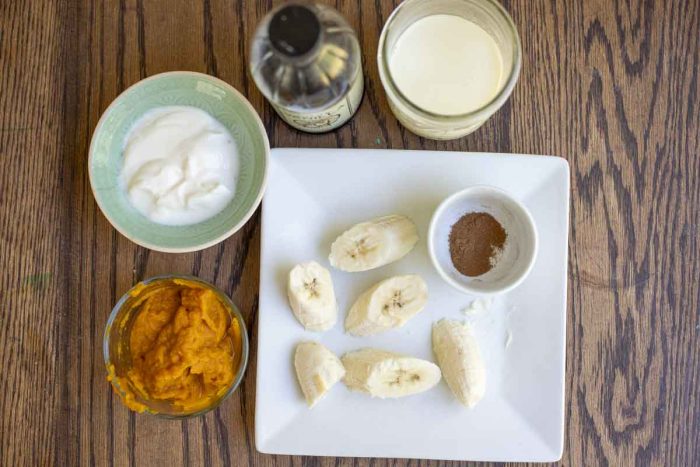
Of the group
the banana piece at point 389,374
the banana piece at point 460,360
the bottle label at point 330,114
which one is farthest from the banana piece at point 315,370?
the bottle label at point 330,114

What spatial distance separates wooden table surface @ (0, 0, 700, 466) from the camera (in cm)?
→ 90

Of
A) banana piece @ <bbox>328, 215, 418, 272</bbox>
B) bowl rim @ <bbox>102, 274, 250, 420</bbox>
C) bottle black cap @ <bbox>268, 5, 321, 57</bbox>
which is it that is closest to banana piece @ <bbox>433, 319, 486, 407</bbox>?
banana piece @ <bbox>328, 215, 418, 272</bbox>

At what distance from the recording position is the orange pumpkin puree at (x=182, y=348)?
0.83m

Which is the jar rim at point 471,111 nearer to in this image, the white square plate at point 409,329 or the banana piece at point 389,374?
the white square plate at point 409,329

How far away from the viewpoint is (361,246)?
0.84m

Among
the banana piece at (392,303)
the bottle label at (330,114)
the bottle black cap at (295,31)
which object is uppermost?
the bottle black cap at (295,31)

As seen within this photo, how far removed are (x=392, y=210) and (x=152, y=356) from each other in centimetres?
36

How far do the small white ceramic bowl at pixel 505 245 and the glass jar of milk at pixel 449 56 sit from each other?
93mm

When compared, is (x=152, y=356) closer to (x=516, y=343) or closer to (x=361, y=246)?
(x=361, y=246)

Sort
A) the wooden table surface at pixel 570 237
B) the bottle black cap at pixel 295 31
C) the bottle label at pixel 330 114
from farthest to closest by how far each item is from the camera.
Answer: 1. the wooden table surface at pixel 570 237
2. the bottle label at pixel 330 114
3. the bottle black cap at pixel 295 31

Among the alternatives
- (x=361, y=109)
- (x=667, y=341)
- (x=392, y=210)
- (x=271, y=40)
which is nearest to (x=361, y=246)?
(x=392, y=210)

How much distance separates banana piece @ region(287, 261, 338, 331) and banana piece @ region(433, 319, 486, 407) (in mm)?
144

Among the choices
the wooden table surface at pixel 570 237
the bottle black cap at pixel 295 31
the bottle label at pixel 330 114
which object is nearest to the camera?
the bottle black cap at pixel 295 31

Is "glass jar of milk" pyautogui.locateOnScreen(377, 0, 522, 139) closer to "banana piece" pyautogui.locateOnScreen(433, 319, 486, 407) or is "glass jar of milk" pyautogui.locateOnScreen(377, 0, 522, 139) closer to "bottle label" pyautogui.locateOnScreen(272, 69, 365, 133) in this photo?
"bottle label" pyautogui.locateOnScreen(272, 69, 365, 133)
